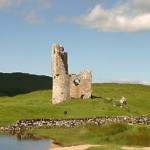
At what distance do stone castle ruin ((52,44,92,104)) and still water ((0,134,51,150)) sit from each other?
30.9 metres

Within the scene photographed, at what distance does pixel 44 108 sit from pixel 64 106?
17.0ft

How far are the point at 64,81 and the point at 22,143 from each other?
124 feet

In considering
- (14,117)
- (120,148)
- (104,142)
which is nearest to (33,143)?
(104,142)

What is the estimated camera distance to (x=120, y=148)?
4103 centimetres

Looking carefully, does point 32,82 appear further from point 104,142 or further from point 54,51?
point 104,142

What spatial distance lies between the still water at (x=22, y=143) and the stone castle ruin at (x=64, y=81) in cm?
3095

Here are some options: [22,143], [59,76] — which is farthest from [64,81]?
[22,143]

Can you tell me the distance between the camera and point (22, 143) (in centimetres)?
4875

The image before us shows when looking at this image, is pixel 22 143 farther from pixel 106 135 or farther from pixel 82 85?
pixel 82 85

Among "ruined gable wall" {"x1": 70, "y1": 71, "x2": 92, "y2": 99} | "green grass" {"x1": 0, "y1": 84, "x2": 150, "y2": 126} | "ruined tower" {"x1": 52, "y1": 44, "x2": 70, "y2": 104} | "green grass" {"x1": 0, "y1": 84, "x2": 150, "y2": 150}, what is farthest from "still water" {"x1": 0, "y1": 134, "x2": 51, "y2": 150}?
"ruined gable wall" {"x1": 70, "y1": 71, "x2": 92, "y2": 99}

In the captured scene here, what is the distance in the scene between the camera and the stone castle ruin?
85562 millimetres

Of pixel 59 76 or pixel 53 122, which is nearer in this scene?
pixel 53 122

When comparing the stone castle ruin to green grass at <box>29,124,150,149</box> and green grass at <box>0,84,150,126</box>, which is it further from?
green grass at <box>29,124,150,149</box>

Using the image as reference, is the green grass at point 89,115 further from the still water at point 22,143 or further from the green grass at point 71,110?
the still water at point 22,143
